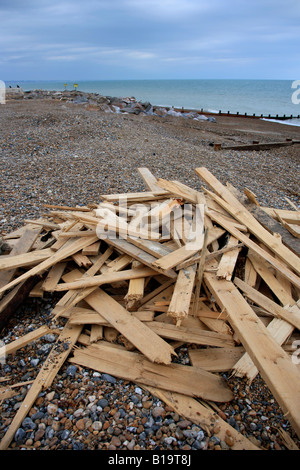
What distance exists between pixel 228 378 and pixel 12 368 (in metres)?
2.17

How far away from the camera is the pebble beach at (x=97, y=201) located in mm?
2396

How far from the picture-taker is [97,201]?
23.0 feet

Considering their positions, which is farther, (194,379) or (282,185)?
(282,185)

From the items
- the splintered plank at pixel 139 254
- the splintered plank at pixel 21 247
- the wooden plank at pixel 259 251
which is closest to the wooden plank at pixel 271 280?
the wooden plank at pixel 259 251

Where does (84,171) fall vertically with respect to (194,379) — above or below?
above

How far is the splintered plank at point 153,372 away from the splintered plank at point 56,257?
1.14 m

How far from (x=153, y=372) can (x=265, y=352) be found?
105 centimetres

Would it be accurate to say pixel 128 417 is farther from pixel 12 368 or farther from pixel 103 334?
pixel 12 368

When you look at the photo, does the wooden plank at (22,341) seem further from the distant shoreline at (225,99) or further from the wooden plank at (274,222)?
the distant shoreline at (225,99)

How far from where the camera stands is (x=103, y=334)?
10.8ft

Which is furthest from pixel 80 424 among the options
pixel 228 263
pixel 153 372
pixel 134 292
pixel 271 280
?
pixel 271 280

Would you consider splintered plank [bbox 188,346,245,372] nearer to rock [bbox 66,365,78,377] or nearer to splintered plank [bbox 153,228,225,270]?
splintered plank [bbox 153,228,225,270]
